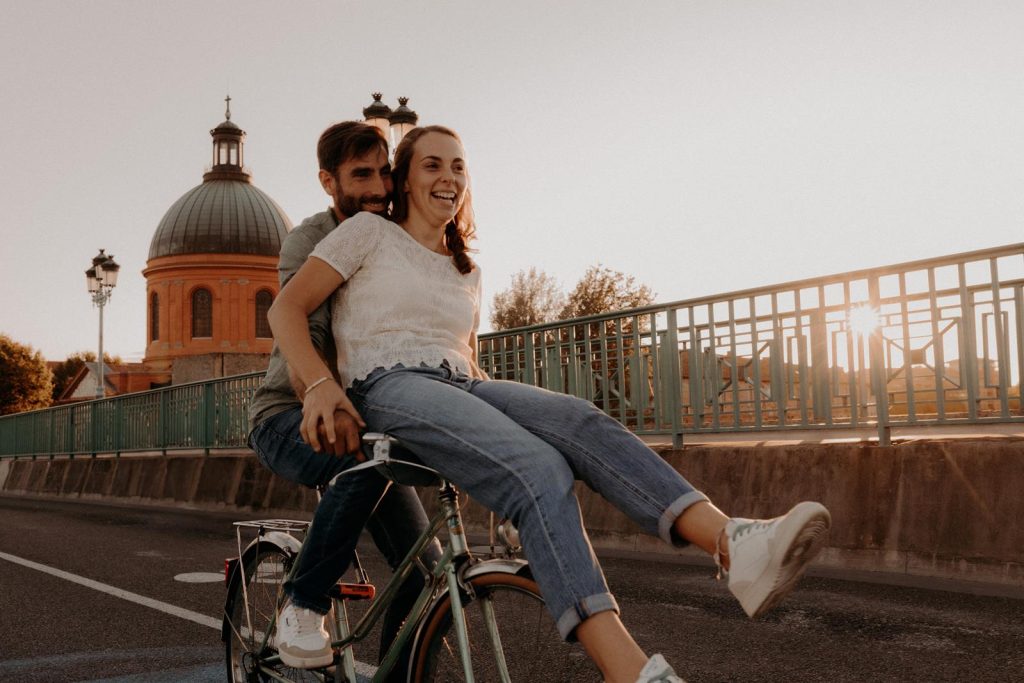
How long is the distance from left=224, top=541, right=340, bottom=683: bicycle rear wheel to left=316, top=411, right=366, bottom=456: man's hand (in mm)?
717

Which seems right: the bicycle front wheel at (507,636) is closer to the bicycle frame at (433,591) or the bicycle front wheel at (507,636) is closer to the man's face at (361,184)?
A: the bicycle frame at (433,591)

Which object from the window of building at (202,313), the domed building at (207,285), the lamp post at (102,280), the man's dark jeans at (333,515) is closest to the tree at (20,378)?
the domed building at (207,285)

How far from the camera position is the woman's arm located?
2.64 metres

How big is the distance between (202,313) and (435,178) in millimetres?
76149

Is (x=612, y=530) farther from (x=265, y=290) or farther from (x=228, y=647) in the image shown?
(x=265, y=290)

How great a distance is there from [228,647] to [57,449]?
78.0 feet

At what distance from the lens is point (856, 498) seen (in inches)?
268

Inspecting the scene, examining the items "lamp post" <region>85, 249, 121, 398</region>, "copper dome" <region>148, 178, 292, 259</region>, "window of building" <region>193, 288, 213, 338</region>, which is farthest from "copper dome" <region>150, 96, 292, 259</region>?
"lamp post" <region>85, 249, 121, 398</region>

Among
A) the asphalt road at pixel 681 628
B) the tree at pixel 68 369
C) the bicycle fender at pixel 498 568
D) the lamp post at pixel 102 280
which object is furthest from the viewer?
the tree at pixel 68 369

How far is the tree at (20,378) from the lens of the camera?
90838 mm

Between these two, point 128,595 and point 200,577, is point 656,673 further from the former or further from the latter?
point 200,577

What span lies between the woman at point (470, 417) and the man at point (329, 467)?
0.39 ft

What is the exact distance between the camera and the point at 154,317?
77750 millimetres

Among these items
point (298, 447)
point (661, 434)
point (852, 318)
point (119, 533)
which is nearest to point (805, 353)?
point (852, 318)
